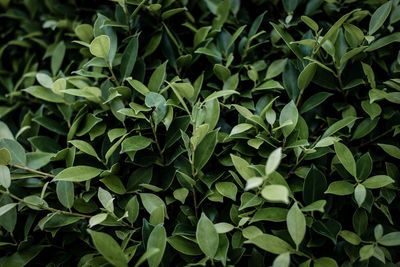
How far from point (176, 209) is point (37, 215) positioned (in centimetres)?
37

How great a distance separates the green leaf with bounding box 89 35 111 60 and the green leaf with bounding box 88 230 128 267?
43 cm

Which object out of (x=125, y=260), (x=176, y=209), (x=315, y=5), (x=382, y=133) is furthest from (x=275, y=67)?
(x=125, y=260)

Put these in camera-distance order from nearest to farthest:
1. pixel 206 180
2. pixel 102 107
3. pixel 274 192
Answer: pixel 274 192, pixel 206 180, pixel 102 107

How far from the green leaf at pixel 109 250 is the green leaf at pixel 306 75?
1.81 feet

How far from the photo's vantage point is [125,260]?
713 millimetres

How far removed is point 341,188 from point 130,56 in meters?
0.59

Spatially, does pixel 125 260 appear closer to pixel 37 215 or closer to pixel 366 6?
pixel 37 215

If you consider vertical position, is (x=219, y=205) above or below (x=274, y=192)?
below

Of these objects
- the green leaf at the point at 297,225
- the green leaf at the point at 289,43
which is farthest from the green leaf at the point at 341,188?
the green leaf at the point at 289,43

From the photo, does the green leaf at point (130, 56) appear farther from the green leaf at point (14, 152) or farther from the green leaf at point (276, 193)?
the green leaf at point (276, 193)

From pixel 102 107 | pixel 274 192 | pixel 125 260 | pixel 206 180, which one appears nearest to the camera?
pixel 274 192

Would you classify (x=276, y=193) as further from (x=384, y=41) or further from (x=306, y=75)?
(x=384, y=41)

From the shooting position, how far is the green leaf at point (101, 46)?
0.85 metres

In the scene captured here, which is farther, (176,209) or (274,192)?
(176,209)
